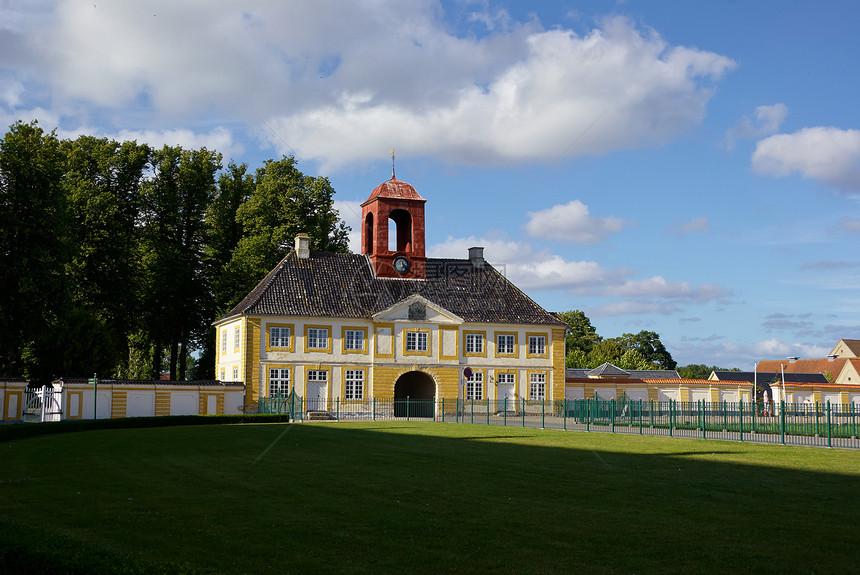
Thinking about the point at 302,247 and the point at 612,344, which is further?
the point at 612,344

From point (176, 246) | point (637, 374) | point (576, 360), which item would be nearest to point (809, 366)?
point (576, 360)

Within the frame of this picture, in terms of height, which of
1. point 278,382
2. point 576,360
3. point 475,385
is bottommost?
point 475,385

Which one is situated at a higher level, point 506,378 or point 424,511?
point 506,378

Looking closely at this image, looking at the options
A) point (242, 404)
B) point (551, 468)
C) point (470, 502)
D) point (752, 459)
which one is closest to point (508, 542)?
point (470, 502)

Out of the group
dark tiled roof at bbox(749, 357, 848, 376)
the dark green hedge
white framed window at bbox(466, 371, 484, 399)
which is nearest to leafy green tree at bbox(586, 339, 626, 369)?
dark tiled roof at bbox(749, 357, 848, 376)

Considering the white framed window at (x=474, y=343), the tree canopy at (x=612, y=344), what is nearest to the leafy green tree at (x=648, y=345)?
the tree canopy at (x=612, y=344)

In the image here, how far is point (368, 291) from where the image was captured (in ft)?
177

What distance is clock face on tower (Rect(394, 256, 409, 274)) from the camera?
184ft

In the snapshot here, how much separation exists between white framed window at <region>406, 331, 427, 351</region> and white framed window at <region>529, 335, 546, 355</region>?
726cm

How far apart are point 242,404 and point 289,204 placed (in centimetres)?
1613

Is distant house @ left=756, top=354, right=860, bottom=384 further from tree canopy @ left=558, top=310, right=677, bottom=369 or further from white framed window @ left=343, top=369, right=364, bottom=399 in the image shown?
white framed window @ left=343, top=369, right=364, bottom=399

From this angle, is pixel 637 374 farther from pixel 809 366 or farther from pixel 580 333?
pixel 809 366

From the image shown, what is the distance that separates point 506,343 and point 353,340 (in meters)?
10.1

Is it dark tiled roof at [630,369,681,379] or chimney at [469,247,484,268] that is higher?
chimney at [469,247,484,268]
